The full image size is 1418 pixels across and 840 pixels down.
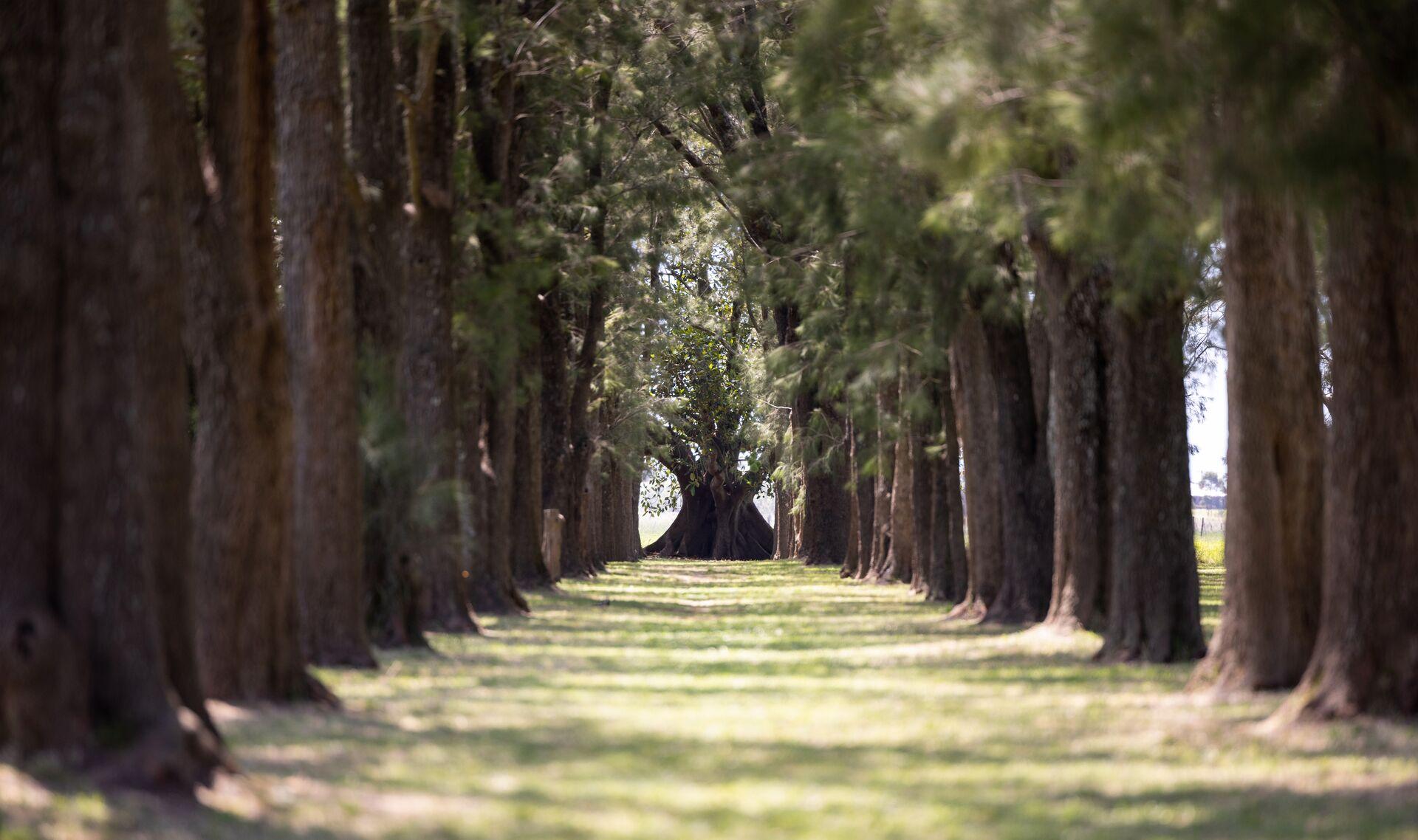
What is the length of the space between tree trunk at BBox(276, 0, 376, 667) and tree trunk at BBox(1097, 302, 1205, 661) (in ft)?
24.3

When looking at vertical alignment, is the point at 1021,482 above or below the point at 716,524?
below

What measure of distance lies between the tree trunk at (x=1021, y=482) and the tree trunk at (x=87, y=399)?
47.9ft

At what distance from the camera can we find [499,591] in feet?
79.2

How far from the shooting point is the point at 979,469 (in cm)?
2427

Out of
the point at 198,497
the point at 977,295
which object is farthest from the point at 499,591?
the point at 198,497

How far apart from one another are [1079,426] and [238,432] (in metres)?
9.85

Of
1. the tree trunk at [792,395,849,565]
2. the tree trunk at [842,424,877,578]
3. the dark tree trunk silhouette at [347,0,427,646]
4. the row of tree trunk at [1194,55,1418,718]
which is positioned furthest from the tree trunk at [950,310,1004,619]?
the tree trunk at [792,395,849,565]

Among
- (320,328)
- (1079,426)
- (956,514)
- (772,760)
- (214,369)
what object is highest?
(320,328)

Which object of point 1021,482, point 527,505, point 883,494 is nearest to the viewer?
point 1021,482

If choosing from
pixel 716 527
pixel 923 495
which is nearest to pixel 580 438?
pixel 923 495

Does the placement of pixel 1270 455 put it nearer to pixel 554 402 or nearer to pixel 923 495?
pixel 923 495

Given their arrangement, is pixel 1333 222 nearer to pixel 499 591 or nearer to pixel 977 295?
pixel 977 295

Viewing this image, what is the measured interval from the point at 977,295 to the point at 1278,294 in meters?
8.82

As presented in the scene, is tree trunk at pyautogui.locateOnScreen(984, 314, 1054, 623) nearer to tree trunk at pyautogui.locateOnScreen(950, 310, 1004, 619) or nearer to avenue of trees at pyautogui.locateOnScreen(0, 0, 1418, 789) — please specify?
avenue of trees at pyautogui.locateOnScreen(0, 0, 1418, 789)
